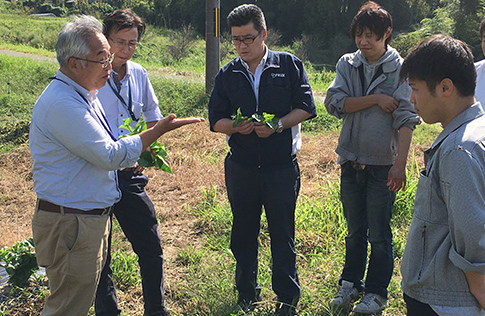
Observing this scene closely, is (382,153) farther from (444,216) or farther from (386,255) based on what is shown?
(444,216)

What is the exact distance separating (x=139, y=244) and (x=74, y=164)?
40.0 inches

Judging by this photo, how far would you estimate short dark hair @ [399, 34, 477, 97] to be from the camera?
1.74 metres

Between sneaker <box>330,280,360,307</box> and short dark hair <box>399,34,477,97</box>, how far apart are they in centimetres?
193

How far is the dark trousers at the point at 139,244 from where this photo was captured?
309 centimetres

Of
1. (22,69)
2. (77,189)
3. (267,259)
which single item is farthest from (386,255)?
(22,69)

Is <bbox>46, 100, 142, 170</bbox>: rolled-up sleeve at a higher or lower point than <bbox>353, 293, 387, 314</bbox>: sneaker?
higher

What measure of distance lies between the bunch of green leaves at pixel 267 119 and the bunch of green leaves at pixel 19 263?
2.02m

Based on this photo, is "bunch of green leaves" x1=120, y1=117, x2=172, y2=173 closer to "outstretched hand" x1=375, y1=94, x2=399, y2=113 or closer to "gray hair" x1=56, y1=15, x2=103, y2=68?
"gray hair" x1=56, y1=15, x2=103, y2=68

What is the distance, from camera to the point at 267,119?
2916mm

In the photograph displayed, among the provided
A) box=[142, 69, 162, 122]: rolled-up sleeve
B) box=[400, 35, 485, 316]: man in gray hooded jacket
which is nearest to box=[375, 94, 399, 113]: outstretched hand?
box=[400, 35, 485, 316]: man in gray hooded jacket

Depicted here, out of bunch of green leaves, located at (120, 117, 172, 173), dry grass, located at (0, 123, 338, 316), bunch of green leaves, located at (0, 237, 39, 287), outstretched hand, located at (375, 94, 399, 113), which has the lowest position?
dry grass, located at (0, 123, 338, 316)

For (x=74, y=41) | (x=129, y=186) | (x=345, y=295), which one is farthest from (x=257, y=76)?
(x=345, y=295)

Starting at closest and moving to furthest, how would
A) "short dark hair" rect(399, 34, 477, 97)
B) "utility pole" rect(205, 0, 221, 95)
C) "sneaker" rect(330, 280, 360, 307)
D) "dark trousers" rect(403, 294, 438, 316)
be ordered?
"short dark hair" rect(399, 34, 477, 97), "dark trousers" rect(403, 294, 438, 316), "sneaker" rect(330, 280, 360, 307), "utility pole" rect(205, 0, 221, 95)

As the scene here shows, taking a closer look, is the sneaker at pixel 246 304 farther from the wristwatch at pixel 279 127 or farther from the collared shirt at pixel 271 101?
the wristwatch at pixel 279 127
